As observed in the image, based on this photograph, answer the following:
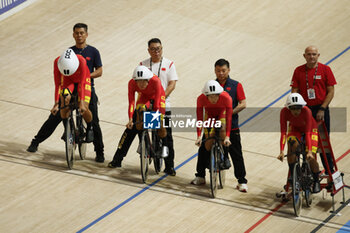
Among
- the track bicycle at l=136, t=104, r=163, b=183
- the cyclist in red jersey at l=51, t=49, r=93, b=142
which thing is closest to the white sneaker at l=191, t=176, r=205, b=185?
the track bicycle at l=136, t=104, r=163, b=183

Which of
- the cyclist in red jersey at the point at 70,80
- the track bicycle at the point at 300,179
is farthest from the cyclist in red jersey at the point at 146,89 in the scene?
the track bicycle at the point at 300,179

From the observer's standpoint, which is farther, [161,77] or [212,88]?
[161,77]

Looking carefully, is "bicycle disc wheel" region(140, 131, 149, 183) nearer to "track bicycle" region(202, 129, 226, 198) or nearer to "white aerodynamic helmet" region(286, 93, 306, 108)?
"track bicycle" region(202, 129, 226, 198)

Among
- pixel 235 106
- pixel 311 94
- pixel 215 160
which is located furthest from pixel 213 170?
pixel 311 94

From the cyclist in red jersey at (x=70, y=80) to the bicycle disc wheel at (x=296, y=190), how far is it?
2.38m

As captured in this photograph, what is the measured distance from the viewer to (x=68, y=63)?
Result: 775 centimetres

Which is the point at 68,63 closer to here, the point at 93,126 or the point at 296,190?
the point at 93,126

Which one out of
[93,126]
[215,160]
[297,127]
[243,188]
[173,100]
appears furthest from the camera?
[173,100]

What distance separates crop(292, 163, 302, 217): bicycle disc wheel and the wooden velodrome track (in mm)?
133

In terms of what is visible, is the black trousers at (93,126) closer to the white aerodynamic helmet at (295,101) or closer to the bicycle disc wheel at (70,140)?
the bicycle disc wheel at (70,140)

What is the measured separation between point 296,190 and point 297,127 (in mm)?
669

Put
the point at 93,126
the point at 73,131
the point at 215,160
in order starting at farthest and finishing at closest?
the point at 93,126 → the point at 73,131 → the point at 215,160

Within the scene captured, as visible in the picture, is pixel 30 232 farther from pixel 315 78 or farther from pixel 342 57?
pixel 342 57

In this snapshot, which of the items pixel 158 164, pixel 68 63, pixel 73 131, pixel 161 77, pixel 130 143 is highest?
pixel 68 63
